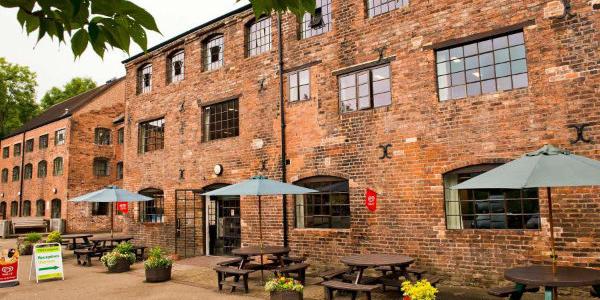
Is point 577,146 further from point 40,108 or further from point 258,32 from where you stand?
point 40,108

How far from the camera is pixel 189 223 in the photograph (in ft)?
45.9

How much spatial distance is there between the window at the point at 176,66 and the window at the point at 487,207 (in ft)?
33.6

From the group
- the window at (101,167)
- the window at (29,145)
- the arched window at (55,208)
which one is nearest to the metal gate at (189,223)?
the window at (101,167)

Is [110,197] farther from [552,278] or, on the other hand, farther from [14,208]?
[14,208]

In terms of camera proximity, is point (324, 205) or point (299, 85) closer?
point (324, 205)

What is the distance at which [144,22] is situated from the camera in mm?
1757

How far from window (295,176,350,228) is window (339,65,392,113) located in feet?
6.21

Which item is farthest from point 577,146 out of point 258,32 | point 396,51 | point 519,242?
point 258,32

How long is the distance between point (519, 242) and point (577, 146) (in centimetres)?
200

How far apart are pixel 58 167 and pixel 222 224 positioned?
17.8 meters

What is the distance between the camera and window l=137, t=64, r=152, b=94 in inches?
647

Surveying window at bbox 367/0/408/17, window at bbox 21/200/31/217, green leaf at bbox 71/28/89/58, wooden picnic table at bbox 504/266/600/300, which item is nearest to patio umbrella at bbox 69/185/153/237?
window at bbox 367/0/408/17

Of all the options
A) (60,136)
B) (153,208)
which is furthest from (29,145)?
(153,208)

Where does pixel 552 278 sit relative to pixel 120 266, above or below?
above
